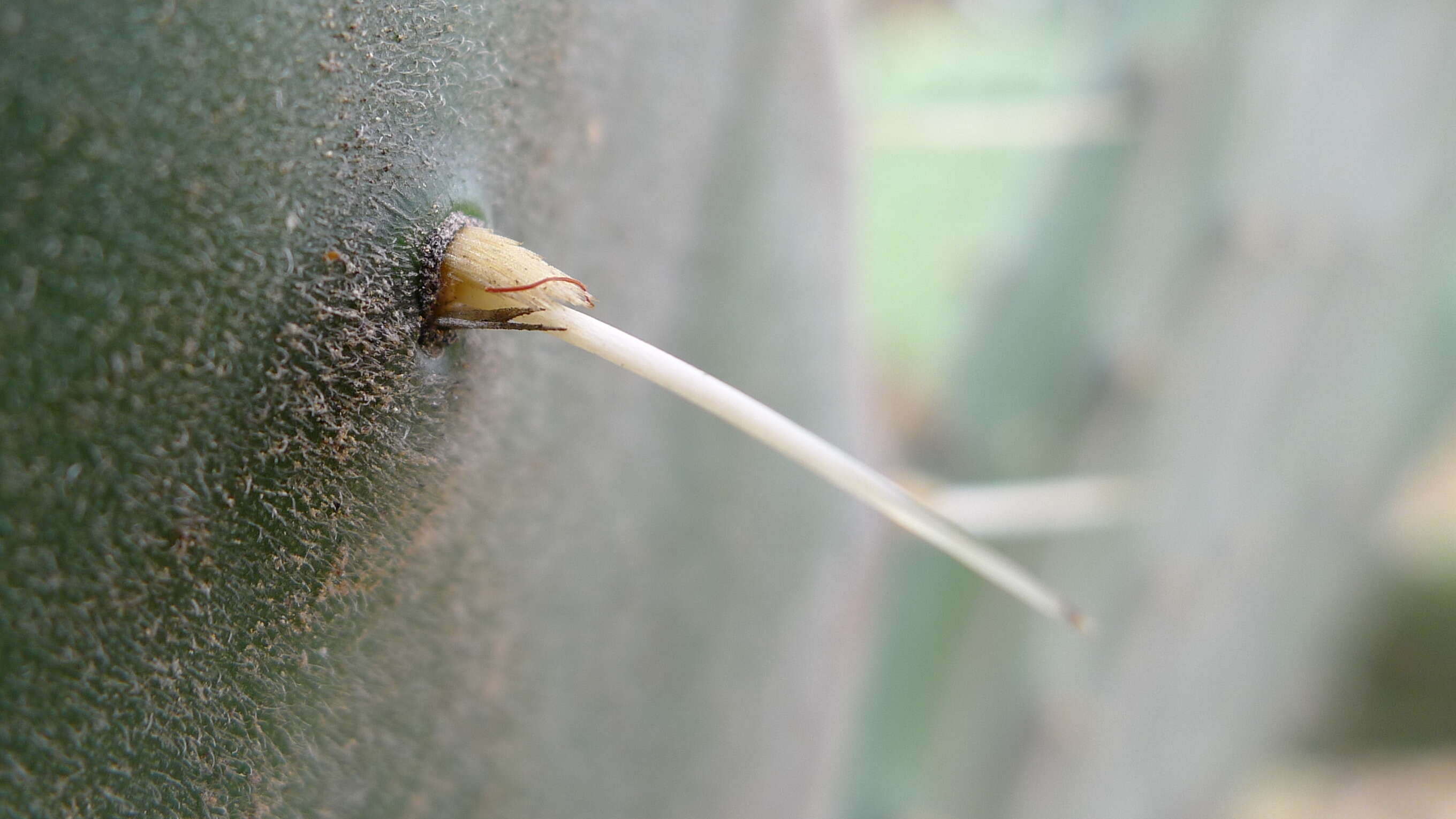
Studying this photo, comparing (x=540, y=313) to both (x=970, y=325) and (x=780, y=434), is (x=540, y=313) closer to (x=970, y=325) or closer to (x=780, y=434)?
(x=780, y=434)

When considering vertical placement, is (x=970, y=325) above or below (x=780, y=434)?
above

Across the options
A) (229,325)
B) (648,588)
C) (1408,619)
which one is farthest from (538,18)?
(1408,619)

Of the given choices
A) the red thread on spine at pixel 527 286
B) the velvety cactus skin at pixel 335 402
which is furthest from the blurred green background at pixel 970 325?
the red thread on spine at pixel 527 286

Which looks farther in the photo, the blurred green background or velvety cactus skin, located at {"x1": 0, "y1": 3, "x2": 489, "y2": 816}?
the blurred green background

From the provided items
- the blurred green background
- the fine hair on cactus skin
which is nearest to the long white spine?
the fine hair on cactus skin

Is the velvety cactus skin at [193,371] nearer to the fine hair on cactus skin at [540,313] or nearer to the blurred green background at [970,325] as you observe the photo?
the fine hair on cactus skin at [540,313]

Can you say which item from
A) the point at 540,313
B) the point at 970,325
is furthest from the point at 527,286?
the point at 970,325

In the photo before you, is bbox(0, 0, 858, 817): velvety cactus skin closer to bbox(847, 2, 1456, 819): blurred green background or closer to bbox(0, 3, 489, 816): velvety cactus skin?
bbox(0, 3, 489, 816): velvety cactus skin

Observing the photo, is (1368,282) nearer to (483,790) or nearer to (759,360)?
(759,360)

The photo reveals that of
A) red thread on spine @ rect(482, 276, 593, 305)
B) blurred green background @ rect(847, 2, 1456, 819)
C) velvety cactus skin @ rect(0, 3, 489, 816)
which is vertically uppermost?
blurred green background @ rect(847, 2, 1456, 819)

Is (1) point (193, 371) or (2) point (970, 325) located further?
(2) point (970, 325)
